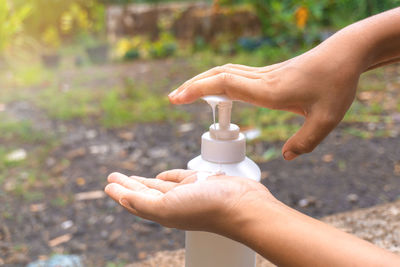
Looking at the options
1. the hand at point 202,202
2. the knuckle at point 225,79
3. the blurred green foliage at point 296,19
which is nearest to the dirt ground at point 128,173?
the hand at point 202,202

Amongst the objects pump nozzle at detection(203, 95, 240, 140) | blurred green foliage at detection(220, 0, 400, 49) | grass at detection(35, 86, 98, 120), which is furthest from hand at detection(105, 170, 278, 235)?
blurred green foliage at detection(220, 0, 400, 49)

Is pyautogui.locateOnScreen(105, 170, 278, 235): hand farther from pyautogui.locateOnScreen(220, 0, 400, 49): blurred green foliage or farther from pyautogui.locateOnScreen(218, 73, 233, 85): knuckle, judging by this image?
pyautogui.locateOnScreen(220, 0, 400, 49): blurred green foliage

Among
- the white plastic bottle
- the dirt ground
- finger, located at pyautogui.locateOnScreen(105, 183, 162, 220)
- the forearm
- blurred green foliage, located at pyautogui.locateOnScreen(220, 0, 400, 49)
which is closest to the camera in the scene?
the forearm

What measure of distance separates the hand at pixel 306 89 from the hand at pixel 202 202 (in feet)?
0.63

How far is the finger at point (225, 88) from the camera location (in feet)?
3.33

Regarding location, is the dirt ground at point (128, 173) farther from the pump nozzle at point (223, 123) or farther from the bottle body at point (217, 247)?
the pump nozzle at point (223, 123)

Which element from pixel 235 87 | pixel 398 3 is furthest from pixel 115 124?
pixel 235 87

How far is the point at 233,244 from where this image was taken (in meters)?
1.07

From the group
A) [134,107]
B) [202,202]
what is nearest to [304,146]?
[202,202]

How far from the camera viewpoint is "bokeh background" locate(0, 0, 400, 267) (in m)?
1.99

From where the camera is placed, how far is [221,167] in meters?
1.03

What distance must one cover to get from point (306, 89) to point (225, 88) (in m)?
0.18

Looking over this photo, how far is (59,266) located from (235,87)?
1.11 metres

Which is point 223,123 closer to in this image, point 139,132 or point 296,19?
point 139,132
